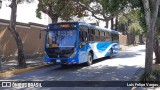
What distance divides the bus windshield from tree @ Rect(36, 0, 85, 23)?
16.8 ft

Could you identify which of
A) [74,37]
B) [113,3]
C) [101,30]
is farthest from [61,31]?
[101,30]

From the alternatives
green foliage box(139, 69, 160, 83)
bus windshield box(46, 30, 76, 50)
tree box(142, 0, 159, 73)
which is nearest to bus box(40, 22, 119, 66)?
bus windshield box(46, 30, 76, 50)

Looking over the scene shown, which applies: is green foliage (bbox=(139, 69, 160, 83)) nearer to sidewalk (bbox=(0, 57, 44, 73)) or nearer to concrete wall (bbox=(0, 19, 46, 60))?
sidewalk (bbox=(0, 57, 44, 73))

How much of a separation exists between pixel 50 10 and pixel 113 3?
1109 centimetres

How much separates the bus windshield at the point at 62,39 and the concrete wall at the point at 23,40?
6259 mm

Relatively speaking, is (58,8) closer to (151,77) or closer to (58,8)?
(58,8)

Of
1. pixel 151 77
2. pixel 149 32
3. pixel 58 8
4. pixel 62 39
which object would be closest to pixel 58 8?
pixel 58 8

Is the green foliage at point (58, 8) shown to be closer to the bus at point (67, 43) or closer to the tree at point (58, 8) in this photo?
the tree at point (58, 8)

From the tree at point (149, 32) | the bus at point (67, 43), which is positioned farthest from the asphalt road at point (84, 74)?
the tree at point (149, 32)

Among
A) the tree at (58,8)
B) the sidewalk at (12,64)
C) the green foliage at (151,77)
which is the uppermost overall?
the tree at (58,8)

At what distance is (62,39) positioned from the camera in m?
15.9

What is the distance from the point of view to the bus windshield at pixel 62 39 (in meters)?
15.8

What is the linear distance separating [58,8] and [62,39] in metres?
7.40

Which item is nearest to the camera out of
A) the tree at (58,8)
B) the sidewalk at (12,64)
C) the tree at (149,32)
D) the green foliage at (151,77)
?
the green foliage at (151,77)
